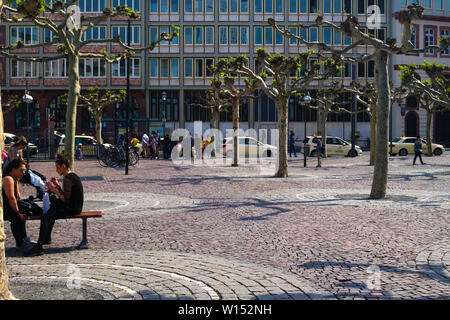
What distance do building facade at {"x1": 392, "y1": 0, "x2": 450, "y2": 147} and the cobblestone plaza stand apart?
145 ft

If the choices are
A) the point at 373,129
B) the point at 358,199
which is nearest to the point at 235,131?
the point at 373,129

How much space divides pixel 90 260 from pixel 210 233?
2.58 metres

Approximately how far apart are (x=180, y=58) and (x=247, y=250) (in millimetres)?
52136

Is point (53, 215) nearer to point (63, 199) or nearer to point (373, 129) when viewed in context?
point (63, 199)

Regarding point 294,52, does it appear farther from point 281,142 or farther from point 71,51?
point 71,51

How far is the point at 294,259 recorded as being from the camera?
7449mm

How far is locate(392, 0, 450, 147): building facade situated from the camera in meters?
57.9

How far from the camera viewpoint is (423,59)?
5878 centimetres

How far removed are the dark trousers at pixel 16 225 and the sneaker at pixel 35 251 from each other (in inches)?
17.7

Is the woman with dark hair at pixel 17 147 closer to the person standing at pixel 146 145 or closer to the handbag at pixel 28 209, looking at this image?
the handbag at pixel 28 209

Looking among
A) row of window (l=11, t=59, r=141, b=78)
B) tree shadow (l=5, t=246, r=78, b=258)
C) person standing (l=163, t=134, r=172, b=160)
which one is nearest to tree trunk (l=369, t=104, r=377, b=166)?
person standing (l=163, t=134, r=172, b=160)

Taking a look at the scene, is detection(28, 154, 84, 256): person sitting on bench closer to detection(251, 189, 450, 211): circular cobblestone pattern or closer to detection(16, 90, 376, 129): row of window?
detection(251, 189, 450, 211): circular cobblestone pattern

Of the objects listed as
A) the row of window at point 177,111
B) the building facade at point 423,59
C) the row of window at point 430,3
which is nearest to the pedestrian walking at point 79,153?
the row of window at point 177,111
